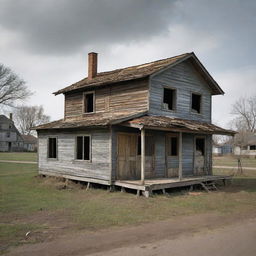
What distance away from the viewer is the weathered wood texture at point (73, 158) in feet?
52.3

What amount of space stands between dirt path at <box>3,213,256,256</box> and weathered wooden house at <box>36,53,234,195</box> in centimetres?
508

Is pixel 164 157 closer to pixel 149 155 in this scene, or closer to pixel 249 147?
pixel 149 155

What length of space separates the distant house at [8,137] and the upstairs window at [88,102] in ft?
208

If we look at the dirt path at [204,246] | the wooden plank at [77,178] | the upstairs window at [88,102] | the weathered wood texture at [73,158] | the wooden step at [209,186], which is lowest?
the wooden step at [209,186]

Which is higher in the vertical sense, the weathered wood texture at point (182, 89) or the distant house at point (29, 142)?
the weathered wood texture at point (182, 89)

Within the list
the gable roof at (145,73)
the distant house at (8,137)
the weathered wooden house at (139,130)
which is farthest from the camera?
the distant house at (8,137)

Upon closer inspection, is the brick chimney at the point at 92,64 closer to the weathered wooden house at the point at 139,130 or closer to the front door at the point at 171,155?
the weathered wooden house at the point at 139,130

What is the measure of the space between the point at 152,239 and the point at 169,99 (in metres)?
12.4

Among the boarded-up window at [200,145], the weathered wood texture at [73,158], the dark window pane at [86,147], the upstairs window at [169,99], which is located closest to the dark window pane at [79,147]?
the weathered wood texture at [73,158]

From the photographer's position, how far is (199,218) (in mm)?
10039

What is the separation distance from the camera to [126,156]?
53.6 ft

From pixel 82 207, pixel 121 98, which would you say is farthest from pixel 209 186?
pixel 82 207

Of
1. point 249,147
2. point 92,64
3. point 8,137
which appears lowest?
point 249,147

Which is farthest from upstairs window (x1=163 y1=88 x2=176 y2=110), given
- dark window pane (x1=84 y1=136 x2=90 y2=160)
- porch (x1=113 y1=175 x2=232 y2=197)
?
dark window pane (x1=84 y1=136 x2=90 y2=160)
